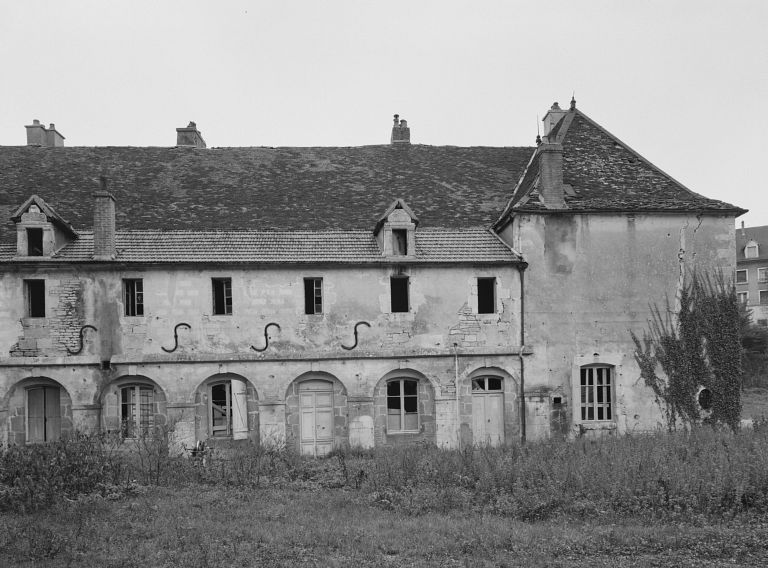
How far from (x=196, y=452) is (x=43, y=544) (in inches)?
283

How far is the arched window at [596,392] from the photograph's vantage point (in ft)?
65.7

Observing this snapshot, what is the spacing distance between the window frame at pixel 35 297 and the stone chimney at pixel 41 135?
8.09m

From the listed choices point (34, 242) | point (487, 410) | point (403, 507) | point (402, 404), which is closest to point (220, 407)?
point (402, 404)

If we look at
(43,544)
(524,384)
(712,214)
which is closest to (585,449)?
(524,384)

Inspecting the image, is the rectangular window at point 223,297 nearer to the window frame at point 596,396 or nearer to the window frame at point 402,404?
the window frame at point 402,404

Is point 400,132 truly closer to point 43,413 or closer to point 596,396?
point 596,396

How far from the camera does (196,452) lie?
17.2m

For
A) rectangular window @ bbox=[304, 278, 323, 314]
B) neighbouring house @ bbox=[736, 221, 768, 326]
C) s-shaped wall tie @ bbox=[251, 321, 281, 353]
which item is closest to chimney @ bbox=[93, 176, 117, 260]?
s-shaped wall tie @ bbox=[251, 321, 281, 353]

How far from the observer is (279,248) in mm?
19750

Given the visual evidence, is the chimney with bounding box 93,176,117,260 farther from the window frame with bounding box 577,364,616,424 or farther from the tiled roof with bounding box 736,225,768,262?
the tiled roof with bounding box 736,225,768,262

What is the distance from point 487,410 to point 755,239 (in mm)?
49336

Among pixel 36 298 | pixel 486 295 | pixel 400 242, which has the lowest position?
pixel 486 295

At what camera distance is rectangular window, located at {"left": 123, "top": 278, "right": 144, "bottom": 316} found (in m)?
19.3

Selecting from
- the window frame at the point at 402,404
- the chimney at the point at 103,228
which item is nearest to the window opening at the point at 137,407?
the chimney at the point at 103,228
